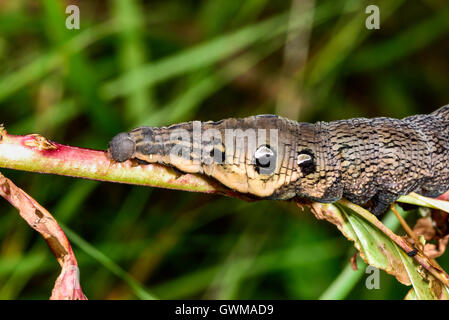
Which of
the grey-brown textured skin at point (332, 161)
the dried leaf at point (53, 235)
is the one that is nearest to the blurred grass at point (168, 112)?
the grey-brown textured skin at point (332, 161)

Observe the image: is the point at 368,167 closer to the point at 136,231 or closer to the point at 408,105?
the point at 136,231

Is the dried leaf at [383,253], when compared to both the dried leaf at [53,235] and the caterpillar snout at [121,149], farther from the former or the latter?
the dried leaf at [53,235]

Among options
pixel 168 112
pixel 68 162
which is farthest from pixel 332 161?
pixel 168 112

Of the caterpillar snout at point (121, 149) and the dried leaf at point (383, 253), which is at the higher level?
the caterpillar snout at point (121, 149)

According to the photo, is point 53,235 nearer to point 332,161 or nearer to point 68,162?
point 68,162

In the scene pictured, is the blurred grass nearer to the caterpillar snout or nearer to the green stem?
the caterpillar snout

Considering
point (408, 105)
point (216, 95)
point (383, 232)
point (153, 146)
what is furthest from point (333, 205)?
point (408, 105)
